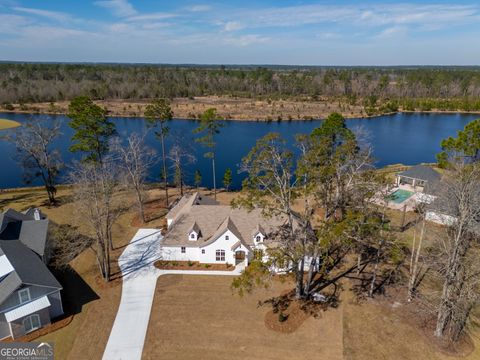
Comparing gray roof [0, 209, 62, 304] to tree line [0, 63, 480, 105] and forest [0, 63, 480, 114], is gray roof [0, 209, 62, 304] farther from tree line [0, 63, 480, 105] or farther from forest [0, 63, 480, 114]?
tree line [0, 63, 480, 105]

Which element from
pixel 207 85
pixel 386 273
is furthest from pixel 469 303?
pixel 207 85

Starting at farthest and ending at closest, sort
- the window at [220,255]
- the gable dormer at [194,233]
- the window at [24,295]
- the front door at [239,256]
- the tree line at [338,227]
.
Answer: the gable dormer at [194,233] → the front door at [239,256] → the window at [220,255] → the window at [24,295] → the tree line at [338,227]

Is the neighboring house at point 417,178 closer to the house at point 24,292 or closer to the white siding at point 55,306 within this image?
the white siding at point 55,306

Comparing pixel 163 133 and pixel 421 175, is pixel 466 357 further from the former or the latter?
pixel 163 133

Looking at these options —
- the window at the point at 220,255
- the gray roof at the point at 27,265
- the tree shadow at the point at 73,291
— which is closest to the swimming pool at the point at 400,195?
the window at the point at 220,255

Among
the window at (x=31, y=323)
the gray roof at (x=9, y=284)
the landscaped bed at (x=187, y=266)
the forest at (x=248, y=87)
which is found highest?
the forest at (x=248, y=87)

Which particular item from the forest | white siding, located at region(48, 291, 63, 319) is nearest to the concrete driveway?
white siding, located at region(48, 291, 63, 319)

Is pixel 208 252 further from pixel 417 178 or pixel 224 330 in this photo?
pixel 417 178
